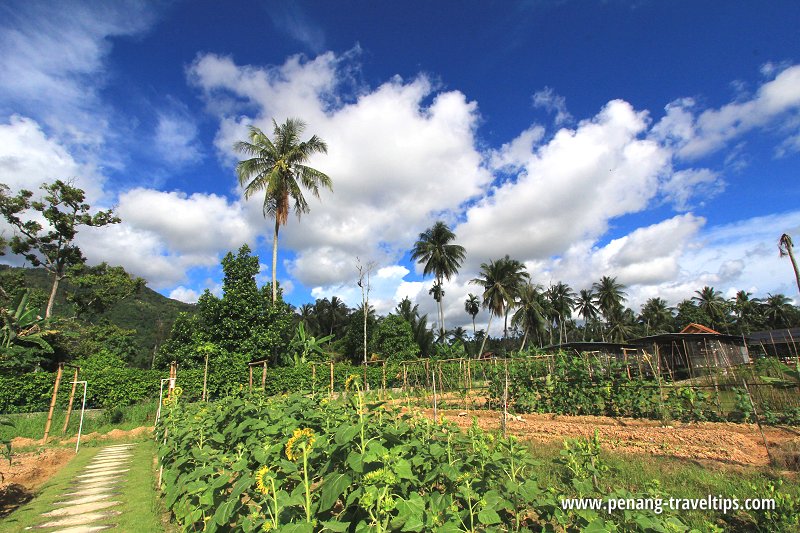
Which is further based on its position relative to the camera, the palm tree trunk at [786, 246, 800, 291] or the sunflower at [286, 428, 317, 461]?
the palm tree trunk at [786, 246, 800, 291]

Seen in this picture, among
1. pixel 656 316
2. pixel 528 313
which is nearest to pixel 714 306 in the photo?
pixel 656 316

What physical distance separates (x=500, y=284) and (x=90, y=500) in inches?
1573

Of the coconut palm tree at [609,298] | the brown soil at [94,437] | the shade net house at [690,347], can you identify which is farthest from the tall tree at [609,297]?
the brown soil at [94,437]

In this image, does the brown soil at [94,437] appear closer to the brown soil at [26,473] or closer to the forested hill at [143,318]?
the brown soil at [26,473]

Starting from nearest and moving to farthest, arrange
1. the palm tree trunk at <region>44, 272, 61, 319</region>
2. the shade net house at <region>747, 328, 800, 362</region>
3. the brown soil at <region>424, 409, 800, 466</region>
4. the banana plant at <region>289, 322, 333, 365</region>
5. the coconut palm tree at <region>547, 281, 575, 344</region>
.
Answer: the brown soil at <region>424, 409, 800, 466</region> < the banana plant at <region>289, 322, 333, 365</region> < the palm tree trunk at <region>44, 272, 61, 319</region> < the shade net house at <region>747, 328, 800, 362</region> < the coconut palm tree at <region>547, 281, 575, 344</region>

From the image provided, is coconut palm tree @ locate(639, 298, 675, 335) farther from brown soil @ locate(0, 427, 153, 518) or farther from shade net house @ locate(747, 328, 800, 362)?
brown soil @ locate(0, 427, 153, 518)

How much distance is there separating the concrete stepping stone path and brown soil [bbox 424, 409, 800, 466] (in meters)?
6.95

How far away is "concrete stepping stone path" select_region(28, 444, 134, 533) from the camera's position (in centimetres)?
436

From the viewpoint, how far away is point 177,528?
4074 mm

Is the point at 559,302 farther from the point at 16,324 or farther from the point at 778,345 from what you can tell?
the point at 16,324

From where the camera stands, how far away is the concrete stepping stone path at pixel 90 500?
4.36m

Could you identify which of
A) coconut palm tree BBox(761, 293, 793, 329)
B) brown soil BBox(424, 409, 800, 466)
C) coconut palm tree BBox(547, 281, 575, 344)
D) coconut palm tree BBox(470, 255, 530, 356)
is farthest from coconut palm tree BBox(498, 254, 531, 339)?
coconut palm tree BBox(761, 293, 793, 329)

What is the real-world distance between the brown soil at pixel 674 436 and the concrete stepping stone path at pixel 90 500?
22.8 feet

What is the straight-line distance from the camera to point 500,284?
1667 inches
